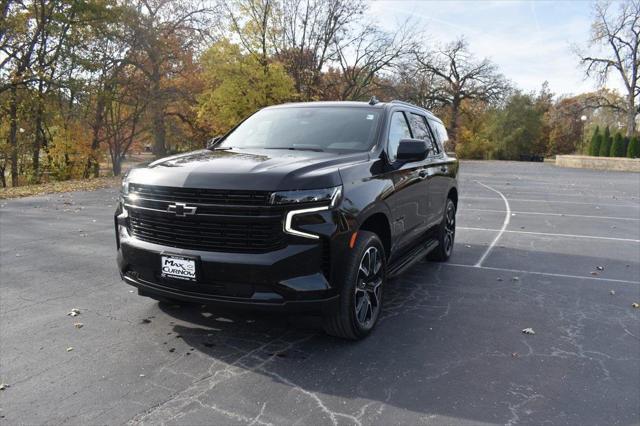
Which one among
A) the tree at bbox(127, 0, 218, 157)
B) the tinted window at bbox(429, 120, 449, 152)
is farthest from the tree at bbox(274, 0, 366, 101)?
the tinted window at bbox(429, 120, 449, 152)

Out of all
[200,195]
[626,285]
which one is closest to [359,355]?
[200,195]

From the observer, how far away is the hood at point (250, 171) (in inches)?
130

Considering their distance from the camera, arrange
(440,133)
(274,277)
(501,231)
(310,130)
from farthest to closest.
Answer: (501,231) → (440,133) → (310,130) → (274,277)

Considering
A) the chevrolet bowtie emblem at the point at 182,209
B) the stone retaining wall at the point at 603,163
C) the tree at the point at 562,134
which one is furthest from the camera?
the tree at the point at 562,134

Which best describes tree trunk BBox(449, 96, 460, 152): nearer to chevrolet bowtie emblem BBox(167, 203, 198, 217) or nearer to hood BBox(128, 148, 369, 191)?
hood BBox(128, 148, 369, 191)

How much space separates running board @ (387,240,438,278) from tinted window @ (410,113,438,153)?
1171mm

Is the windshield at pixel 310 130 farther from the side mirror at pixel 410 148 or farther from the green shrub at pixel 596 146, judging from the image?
the green shrub at pixel 596 146

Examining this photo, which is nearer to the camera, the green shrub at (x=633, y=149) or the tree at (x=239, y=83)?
the tree at (x=239, y=83)

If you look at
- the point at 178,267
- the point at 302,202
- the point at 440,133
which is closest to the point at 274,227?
the point at 302,202

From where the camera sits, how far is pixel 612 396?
3119 mm

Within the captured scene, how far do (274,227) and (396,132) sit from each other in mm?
2119

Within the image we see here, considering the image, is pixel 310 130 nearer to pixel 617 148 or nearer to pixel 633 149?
pixel 633 149

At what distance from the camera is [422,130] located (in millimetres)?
5809

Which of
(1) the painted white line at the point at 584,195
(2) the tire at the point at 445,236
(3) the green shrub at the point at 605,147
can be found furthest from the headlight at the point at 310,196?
(3) the green shrub at the point at 605,147
